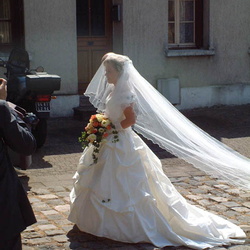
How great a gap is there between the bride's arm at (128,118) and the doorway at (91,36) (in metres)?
7.72

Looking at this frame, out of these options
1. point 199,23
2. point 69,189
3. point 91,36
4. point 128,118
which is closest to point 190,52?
point 199,23

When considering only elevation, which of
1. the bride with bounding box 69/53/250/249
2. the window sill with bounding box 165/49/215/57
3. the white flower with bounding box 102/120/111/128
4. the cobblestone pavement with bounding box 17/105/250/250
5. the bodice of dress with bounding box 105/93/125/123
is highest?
the window sill with bounding box 165/49/215/57

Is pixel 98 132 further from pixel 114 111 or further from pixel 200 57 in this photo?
pixel 200 57

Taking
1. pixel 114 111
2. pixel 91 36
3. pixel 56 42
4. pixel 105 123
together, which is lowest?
pixel 105 123

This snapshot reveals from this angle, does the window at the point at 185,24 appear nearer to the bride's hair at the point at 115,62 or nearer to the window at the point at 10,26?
the window at the point at 10,26

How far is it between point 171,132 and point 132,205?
1.03 metres

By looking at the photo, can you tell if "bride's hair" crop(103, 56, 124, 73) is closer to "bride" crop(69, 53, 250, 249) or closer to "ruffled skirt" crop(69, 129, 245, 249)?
"bride" crop(69, 53, 250, 249)

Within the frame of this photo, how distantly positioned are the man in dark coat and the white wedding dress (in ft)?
4.95

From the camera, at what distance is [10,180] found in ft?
14.7

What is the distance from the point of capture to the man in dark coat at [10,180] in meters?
4.39

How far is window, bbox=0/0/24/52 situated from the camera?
12.9 m

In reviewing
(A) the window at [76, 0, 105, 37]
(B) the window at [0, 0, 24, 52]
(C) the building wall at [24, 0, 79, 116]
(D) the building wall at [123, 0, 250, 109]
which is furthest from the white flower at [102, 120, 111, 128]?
(A) the window at [76, 0, 105, 37]

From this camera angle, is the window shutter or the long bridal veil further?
the window shutter

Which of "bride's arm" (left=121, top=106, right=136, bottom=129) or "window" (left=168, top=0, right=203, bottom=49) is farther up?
"window" (left=168, top=0, right=203, bottom=49)
